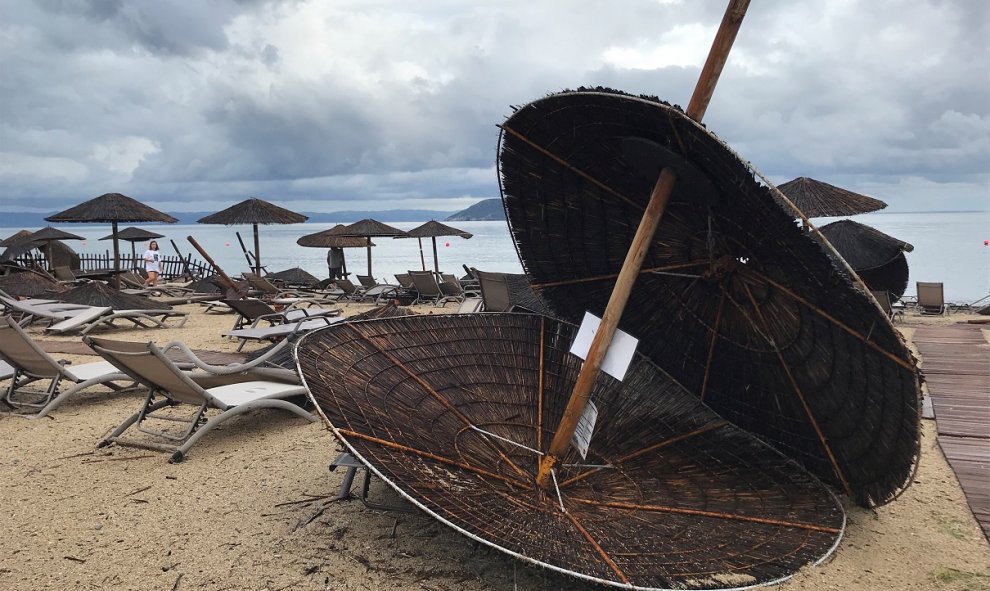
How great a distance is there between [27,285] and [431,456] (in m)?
12.9

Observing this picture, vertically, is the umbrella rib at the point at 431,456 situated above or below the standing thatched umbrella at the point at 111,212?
below

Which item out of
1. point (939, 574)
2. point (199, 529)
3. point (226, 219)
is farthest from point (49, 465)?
point (226, 219)

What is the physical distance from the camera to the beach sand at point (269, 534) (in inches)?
92.6

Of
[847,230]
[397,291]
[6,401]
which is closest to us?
[6,401]

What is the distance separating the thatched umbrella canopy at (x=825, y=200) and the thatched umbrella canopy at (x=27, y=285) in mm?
12342

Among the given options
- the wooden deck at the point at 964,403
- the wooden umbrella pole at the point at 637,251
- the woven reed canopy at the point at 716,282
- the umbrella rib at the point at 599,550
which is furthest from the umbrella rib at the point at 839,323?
the wooden deck at the point at 964,403

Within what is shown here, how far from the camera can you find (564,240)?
332 centimetres

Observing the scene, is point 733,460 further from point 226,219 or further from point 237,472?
point 226,219

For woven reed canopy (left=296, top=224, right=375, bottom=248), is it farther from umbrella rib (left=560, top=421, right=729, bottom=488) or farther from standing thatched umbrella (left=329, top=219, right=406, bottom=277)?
umbrella rib (left=560, top=421, right=729, bottom=488)

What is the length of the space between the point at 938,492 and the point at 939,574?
92 cm

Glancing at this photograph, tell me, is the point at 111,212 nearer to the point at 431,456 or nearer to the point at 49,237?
the point at 49,237

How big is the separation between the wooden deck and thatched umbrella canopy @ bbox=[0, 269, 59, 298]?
12.7 meters

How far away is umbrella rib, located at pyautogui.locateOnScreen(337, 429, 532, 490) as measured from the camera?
222 cm

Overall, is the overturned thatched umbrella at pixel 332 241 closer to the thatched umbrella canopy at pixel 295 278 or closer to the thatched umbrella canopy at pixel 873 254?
the thatched umbrella canopy at pixel 295 278
